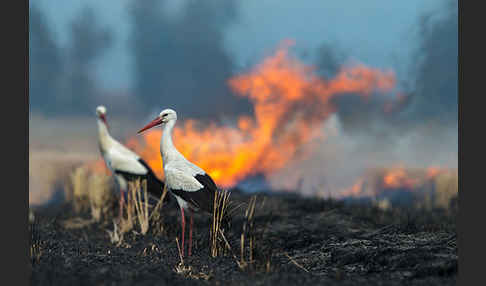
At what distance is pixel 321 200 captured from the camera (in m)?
10.7

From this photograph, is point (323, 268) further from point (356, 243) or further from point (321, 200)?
point (321, 200)

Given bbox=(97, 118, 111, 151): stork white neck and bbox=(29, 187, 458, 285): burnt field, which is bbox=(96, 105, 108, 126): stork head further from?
bbox=(29, 187, 458, 285): burnt field

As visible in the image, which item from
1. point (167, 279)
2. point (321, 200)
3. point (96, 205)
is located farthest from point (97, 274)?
point (321, 200)

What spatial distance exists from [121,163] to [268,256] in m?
4.41

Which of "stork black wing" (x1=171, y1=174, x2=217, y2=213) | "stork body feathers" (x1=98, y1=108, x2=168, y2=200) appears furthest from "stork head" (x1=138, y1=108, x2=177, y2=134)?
"stork body feathers" (x1=98, y1=108, x2=168, y2=200)

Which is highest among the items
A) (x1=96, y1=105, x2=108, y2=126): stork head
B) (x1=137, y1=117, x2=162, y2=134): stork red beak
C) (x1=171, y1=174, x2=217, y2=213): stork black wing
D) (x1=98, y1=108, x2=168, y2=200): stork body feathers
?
(x1=96, y1=105, x2=108, y2=126): stork head

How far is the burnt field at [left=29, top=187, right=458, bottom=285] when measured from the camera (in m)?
4.55

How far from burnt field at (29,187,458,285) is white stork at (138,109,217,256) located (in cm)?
64

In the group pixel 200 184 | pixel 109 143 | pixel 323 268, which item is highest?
pixel 109 143

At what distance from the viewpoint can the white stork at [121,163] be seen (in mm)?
8406

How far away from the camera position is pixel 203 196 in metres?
5.73

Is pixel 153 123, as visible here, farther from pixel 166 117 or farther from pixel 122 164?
pixel 122 164

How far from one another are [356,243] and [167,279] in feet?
9.04

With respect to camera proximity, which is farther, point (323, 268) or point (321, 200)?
point (321, 200)
